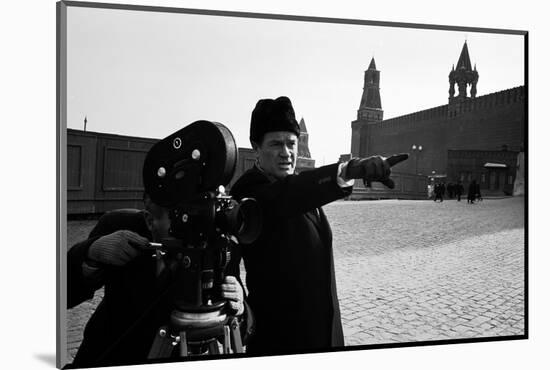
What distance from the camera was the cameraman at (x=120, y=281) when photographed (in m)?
2.75

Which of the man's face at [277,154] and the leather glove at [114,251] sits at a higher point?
the man's face at [277,154]

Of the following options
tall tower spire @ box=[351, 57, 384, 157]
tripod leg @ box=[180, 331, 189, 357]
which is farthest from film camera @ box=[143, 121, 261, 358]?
tall tower spire @ box=[351, 57, 384, 157]

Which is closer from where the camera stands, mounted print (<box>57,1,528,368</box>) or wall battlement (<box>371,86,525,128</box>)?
mounted print (<box>57,1,528,368</box>)

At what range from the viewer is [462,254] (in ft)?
12.5

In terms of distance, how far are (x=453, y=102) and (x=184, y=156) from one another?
2452mm

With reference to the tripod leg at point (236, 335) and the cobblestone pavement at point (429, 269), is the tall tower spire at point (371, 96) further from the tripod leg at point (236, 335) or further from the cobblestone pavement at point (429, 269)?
the tripod leg at point (236, 335)

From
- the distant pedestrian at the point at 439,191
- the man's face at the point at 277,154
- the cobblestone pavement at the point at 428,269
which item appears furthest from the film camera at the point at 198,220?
the distant pedestrian at the point at 439,191

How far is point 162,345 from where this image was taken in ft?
7.77

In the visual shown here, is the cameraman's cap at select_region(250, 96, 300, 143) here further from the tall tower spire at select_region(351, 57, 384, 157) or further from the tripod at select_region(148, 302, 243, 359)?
the tripod at select_region(148, 302, 243, 359)

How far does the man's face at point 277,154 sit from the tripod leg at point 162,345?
1.11 metres

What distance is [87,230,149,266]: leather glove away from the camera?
274 centimetres

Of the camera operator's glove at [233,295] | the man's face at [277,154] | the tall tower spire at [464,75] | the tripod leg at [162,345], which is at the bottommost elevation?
the tripod leg at [162,345]

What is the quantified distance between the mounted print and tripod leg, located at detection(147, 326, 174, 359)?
0.4 inches

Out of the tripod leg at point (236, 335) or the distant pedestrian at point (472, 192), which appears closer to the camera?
the tripod leg at point (236, 335)
